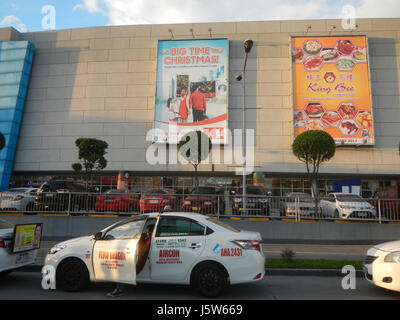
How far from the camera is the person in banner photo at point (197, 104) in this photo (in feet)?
97.5

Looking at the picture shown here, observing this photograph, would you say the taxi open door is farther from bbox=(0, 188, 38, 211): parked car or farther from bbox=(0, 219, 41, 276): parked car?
bbox=(0, 188, 38, 211): parked car

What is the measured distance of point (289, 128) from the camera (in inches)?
1178

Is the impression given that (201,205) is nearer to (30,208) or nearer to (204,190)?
(204,190)

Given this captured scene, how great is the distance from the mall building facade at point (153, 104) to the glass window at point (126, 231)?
23.6 metres

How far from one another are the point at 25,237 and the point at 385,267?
741cm

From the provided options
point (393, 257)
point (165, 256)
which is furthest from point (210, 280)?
point (393, 257)

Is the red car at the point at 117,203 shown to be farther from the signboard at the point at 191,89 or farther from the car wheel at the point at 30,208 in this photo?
the signboard at the point at 191,89

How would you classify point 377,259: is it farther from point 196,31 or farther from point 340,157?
point 196,31

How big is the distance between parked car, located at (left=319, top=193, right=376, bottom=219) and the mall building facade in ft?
44.6

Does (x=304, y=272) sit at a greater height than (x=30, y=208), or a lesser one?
lesser

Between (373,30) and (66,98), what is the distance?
111 feet

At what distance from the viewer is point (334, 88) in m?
29.2

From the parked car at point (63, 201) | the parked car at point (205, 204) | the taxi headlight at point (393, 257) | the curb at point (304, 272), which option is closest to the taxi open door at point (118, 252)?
the curb at point (304, 272)
